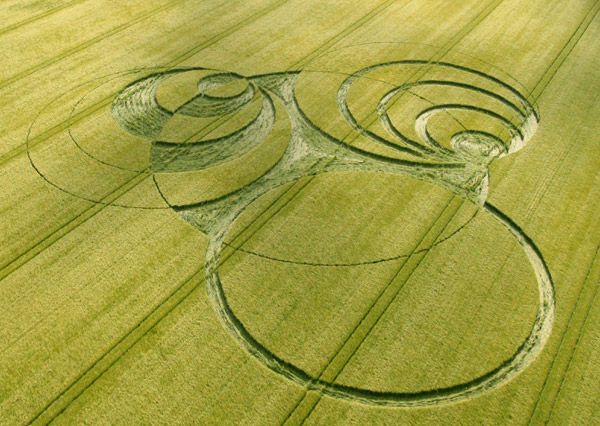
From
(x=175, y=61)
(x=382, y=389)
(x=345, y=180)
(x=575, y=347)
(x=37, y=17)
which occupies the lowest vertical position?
(x=575, y=347)

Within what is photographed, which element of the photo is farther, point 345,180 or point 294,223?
point 345,180

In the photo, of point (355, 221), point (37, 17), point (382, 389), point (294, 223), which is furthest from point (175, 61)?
point (382, 389)

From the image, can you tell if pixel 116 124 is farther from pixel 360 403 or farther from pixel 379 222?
pixel 360 403

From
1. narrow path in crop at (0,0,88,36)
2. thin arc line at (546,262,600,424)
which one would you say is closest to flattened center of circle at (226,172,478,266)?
thin arc line at (546,262,600,424)

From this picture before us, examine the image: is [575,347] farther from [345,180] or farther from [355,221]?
[345,180]

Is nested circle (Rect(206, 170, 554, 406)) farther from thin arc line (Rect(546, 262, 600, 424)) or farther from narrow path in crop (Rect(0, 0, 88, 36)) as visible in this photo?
narrow path in crop (Rect(0, 0, 88, 36))

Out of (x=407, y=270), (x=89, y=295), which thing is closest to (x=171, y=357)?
(x=89, y=295)

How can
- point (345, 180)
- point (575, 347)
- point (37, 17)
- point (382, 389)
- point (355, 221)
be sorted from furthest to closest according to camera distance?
1. point (37, 17)
2. point (345, 180)
3. point (355, 221)
4. point (575, 347)
5. point (382, 389)

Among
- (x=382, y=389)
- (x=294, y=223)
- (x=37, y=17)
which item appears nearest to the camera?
(x=382, y=389)
